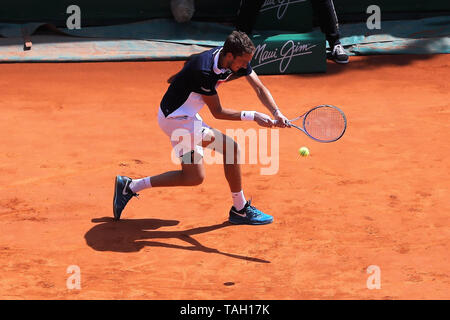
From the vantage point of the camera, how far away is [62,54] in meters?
11.5

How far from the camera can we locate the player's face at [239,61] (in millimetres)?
5660

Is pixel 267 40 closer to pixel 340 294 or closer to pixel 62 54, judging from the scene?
pixel 62 54

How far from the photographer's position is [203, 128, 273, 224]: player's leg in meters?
6.06

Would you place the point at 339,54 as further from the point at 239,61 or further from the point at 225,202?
the point at 239,61

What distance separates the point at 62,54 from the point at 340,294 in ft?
24.7

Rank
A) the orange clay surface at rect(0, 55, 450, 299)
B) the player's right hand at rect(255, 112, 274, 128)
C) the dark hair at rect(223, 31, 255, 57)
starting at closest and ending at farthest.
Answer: the orange clay surface at rect(0, 55, 450, 299) < the dark hair at rect(223, 31, 255, 57) < the player's right hand at rect(255, 112, 274, 128)

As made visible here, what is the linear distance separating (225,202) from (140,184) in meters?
0.84

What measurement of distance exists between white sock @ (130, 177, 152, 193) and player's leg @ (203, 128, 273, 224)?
66 centimetres

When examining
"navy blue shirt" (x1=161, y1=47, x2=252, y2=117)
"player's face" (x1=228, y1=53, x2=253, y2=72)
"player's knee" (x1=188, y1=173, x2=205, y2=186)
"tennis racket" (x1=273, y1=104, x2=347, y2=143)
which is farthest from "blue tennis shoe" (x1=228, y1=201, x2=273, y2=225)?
"player's face" (x1=228, y1=53, x2=253, y2=72)

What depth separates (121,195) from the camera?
652cm

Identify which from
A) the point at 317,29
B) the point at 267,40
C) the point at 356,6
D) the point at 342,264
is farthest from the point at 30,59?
the point at 342,264

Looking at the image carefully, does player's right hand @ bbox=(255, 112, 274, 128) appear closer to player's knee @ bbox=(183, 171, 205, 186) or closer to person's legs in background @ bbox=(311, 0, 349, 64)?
player's knee @ bbox=(183, 171, 205, 186)

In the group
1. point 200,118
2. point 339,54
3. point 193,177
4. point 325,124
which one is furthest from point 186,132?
point 339,54

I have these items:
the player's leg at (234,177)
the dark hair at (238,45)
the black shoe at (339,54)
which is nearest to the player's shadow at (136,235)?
the player's leg at (234,177)
